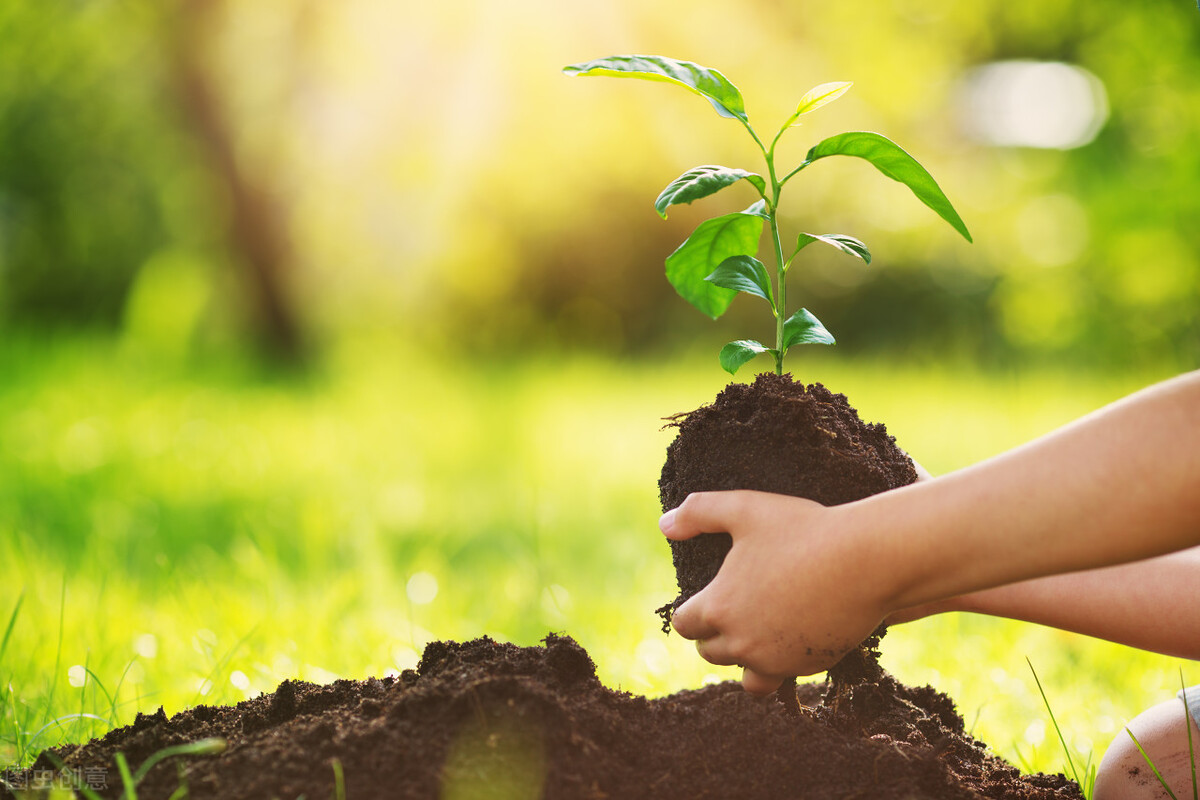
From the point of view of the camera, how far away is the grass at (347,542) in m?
2.14

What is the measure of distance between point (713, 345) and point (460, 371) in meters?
2.52

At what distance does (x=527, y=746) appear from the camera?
1.18m

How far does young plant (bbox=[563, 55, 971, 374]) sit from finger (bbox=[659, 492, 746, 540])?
0.67 ft

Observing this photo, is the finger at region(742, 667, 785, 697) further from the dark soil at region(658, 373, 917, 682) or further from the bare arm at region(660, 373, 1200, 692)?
the dark soil at region(658, 373, 917, 682)

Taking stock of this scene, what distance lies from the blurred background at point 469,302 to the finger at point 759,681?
873mm

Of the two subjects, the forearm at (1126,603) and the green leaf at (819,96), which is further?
the forearm at (1126,603)

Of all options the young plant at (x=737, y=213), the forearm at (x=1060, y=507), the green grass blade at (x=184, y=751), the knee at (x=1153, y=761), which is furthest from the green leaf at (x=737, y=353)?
the knee at (x=1153, y=761)

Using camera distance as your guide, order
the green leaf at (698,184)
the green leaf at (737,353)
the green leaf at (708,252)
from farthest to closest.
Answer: the green leaf at (708,252) → the green leaf at (737,353) → the green leaf at (698,184)

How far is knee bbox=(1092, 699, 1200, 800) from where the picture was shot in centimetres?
156

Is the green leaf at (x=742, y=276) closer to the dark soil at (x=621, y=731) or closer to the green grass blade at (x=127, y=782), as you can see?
the dark soil at (x=621, y=731)

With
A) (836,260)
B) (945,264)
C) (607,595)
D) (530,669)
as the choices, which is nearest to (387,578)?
(607,595)

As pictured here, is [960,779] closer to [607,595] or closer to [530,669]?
[530,669]

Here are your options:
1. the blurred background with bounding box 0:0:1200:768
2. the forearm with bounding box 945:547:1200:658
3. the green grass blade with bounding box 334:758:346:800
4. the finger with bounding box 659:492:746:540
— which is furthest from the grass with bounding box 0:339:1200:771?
the finger with bounding box 659:492:746:540

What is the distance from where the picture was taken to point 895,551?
1.10 meters
